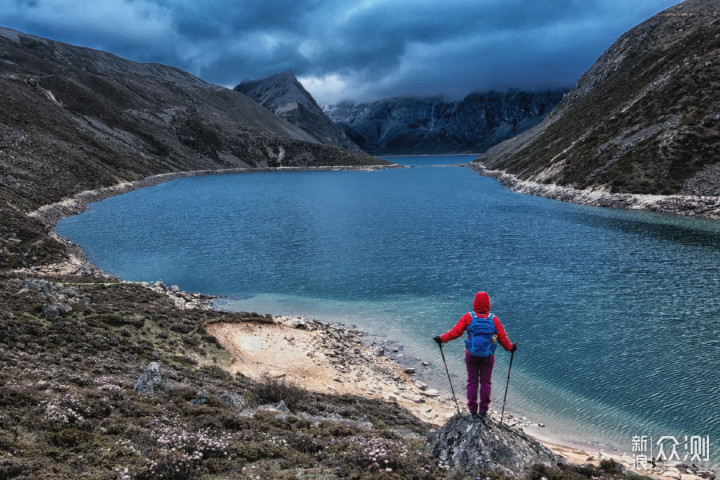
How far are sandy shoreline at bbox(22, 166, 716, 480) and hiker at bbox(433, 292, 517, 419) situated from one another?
767cm

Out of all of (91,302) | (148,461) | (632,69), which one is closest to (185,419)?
(148,461)

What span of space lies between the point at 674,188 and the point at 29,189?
118 m

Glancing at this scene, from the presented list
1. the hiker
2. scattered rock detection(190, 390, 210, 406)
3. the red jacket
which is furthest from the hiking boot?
scattered rock detection(190, 390, 210, 406)

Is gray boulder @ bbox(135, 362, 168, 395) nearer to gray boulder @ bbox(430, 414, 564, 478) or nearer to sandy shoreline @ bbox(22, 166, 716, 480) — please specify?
sandy shoreline @ bbox(22, 166, 716, 480)

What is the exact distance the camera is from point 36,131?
113875 millimetres

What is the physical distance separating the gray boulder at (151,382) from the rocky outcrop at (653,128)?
300 ft

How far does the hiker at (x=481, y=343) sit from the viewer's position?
12.9 metres

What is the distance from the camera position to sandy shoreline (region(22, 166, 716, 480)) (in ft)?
65.6

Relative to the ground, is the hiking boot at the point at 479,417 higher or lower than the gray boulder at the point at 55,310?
higher

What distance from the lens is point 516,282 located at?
139ft

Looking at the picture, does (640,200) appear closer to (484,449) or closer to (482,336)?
(482,336)

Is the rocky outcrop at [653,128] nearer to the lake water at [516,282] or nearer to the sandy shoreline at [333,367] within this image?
the lake water at [516,282]

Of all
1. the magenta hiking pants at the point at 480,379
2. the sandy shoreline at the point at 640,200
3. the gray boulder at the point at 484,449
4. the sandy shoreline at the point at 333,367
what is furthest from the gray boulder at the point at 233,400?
the sandy shoreline at the point at 640,200

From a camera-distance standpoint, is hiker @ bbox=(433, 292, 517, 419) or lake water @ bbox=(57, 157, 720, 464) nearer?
hiker @ bbox=(433, 292, 517, 419)
